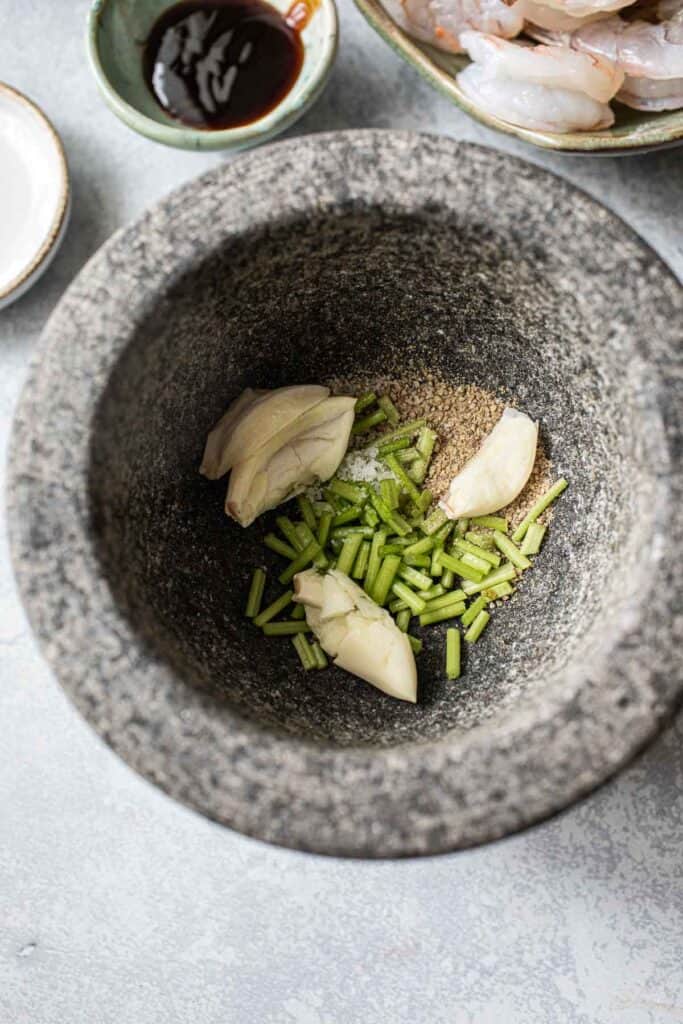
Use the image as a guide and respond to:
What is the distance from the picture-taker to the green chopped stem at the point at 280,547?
1097 mm

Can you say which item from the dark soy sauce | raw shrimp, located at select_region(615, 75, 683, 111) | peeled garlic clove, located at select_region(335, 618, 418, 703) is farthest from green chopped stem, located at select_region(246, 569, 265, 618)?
raw shrimp, located at select_region(615, 75, 683, 111)

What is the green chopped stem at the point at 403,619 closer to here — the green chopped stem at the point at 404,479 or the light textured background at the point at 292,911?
the green chopped stem at the point at 404,479

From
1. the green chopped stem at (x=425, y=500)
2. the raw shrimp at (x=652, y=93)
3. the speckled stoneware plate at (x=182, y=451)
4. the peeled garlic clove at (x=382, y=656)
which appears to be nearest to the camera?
the speckled stoneware plate at (x=182, y=451)

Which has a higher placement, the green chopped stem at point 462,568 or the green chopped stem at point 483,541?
the green chopped stem at point 483,541

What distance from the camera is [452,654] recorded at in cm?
105

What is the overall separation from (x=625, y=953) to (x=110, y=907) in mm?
627

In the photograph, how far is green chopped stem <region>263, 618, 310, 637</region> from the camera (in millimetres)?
1059

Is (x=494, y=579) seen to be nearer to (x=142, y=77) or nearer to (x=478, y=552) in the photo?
(x=478, y=552)

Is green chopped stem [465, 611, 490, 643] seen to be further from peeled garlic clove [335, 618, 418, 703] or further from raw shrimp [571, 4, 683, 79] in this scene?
raw shrimp [571, 4, 683, 79]

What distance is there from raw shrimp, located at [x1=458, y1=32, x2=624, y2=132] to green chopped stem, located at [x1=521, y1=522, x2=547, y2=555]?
1.55 ft

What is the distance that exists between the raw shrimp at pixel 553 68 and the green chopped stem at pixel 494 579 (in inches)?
22.1

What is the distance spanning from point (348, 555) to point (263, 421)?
0.17 metres

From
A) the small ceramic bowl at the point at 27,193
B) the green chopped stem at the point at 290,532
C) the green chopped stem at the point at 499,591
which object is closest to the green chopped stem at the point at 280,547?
the green chopped stem at the point at 290,532

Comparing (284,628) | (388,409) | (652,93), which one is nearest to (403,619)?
(284,628)
